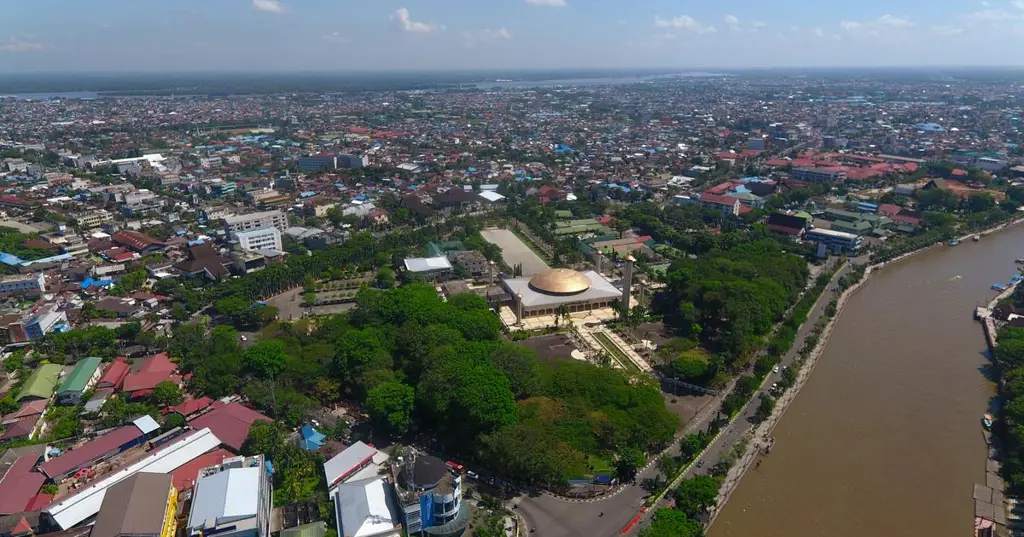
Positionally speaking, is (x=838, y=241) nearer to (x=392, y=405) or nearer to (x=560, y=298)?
(x=560, y=298)

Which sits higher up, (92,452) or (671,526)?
(671,526)

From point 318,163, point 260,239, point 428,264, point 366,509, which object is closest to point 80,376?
point 366,509

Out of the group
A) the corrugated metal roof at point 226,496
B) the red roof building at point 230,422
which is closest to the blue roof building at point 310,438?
the red roof building at point 230,422

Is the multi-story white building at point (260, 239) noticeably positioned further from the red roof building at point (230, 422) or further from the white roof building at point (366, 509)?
the white roof building at point (366, 509)

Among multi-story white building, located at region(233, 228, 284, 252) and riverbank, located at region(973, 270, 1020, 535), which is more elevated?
multi-story white building, located at region(233, 228, 284, 252)

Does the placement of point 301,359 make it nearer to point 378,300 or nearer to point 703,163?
point 378,300

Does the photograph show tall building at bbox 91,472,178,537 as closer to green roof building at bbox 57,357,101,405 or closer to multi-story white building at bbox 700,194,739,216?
green roof building at bbox 57,357,101,405

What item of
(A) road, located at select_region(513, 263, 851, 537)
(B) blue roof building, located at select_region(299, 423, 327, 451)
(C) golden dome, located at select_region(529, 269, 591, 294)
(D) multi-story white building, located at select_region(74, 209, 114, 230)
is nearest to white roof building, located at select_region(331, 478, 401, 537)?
(B) blue roof building, located at select_region(299, 423, 327, 451)

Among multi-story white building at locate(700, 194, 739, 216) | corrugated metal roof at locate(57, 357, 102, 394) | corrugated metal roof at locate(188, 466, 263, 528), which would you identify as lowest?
corrugated metal roof at locate(57, 357, 102, 394)
